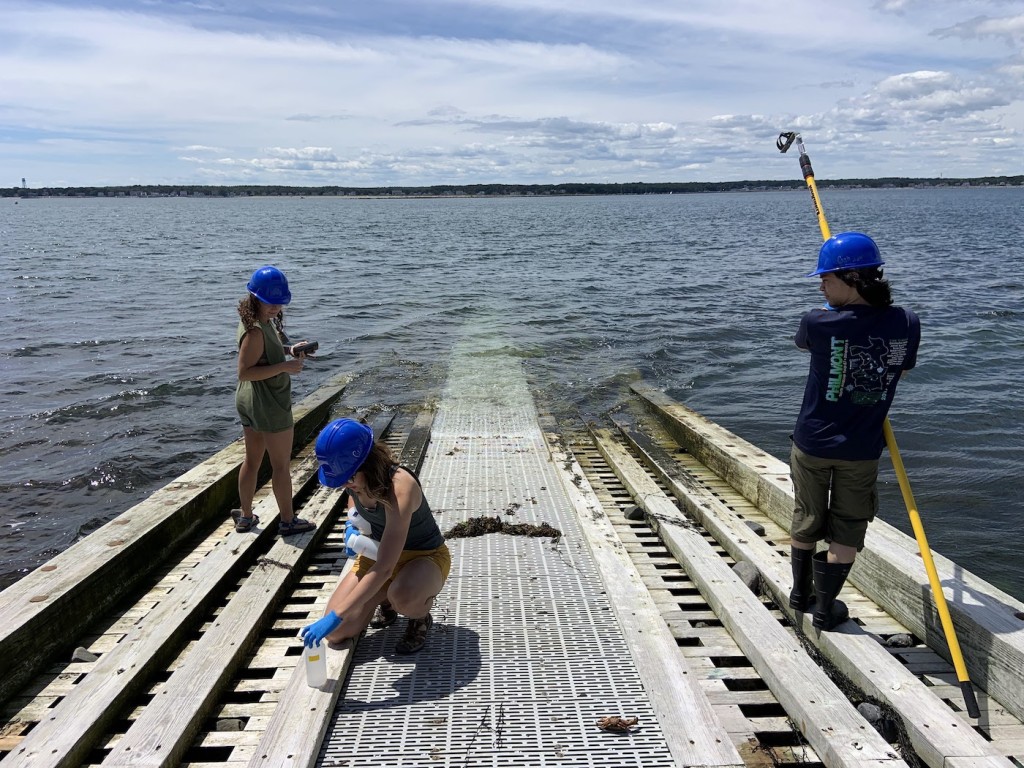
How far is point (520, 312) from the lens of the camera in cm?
2117

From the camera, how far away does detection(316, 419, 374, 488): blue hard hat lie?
3414mm

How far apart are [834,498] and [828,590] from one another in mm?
512

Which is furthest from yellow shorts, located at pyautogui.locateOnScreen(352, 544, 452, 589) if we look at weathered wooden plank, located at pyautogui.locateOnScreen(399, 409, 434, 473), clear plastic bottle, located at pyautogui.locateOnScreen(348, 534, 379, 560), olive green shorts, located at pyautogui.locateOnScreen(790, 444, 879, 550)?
weathered wooden plank, located at pyautogui.locateOnScreen(399, 409, 434, 473)

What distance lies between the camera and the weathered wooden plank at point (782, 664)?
10.1 ft

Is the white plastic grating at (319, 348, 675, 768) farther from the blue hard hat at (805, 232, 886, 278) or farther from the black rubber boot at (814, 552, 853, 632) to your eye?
the blue hard hat at (805, 232, 886, 278)

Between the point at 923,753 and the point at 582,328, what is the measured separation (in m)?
15.7

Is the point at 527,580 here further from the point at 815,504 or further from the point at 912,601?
the point at 912,601

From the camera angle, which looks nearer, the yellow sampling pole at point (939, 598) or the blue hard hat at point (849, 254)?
the yellow sampling pole at point (939, 598)

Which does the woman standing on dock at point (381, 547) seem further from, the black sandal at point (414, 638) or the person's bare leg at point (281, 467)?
the person's bare leg at point (281, 467)

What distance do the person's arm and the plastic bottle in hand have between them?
1.59 metres

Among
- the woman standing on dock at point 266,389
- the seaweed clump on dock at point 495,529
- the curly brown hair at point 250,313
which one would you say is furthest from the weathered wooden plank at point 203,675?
the curly brown hair at point 250,313

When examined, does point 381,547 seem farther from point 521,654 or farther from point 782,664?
point 782,664

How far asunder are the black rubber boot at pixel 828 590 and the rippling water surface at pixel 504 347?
3761 mm

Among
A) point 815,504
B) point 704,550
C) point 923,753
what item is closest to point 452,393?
point 704,550
